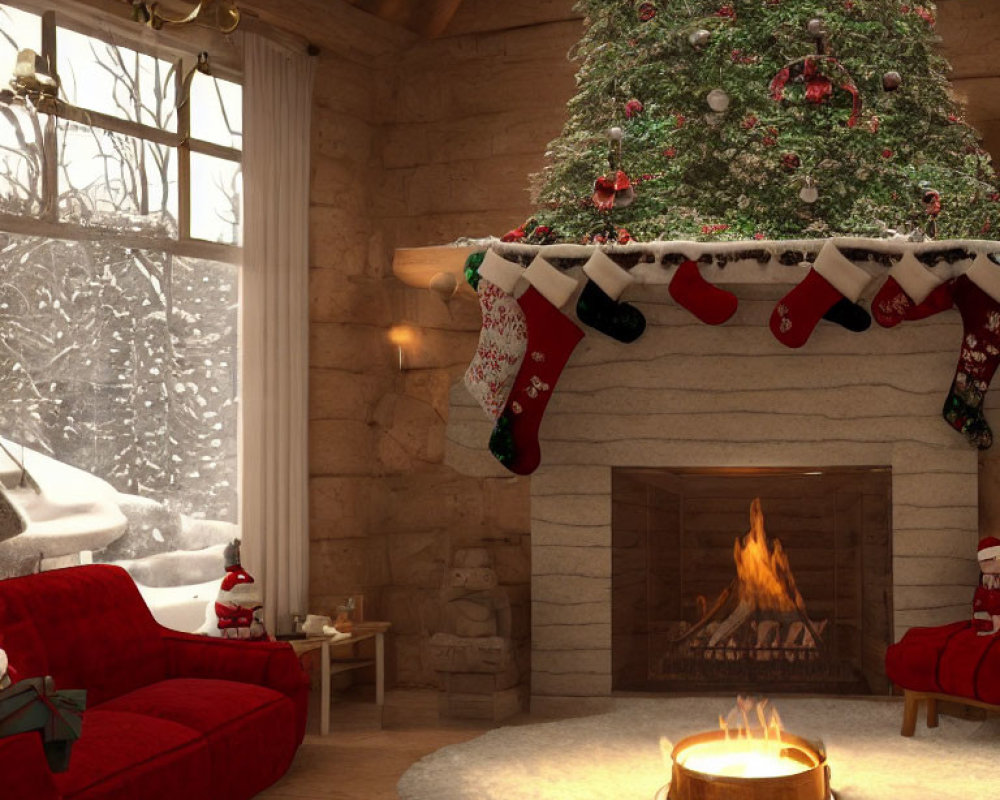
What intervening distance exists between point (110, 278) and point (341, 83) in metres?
1.53

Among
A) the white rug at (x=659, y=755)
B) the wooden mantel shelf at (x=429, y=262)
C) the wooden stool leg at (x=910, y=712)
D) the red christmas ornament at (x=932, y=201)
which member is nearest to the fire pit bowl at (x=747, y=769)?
the white rug at (x=659, y=755)

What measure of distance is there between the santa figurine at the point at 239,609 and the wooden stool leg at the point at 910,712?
87.6 inches

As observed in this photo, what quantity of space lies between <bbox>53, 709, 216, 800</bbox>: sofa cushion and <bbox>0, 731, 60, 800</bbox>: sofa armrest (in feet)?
0.34

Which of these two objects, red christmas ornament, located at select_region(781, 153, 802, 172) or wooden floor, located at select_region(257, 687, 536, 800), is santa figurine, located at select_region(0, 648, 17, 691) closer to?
wooden floor, located at select_region(257, 687, 536, 800)

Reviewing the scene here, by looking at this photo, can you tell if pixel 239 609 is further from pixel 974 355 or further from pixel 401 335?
pixel 974 355

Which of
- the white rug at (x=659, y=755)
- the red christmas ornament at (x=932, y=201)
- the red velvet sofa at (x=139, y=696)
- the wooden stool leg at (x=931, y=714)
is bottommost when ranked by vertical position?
the white rug at (x=659, y=755)

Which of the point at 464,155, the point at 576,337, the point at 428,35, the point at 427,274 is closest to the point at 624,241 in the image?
the point at 576,337

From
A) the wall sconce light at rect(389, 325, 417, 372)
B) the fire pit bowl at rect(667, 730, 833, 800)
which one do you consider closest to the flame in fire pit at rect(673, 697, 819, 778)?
the fire pit bowl at rect(667, 730, 833, 800)

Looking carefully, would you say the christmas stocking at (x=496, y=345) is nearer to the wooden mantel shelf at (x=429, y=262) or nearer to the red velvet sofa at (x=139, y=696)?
the wooden mantel shelf at (x=429, y=262)

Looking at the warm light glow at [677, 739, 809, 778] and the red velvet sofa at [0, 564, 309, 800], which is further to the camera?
the warm light glow at [677, 739, 809, 778]

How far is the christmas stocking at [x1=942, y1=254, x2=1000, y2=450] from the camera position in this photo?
166 inches

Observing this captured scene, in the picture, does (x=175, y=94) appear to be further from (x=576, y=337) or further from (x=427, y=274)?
(x=576, y=337)

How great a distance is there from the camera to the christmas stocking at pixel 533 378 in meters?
4.39

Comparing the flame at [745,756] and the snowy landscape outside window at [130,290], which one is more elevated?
the snowy landscape outside window at [130,290]
